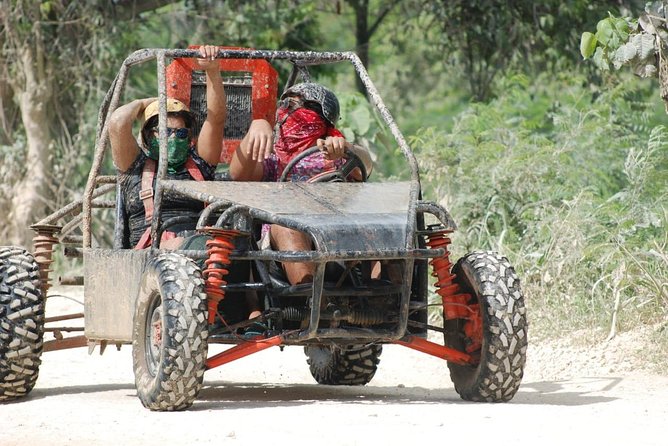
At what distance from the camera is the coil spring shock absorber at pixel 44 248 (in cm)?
749

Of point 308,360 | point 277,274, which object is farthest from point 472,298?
point 308,360

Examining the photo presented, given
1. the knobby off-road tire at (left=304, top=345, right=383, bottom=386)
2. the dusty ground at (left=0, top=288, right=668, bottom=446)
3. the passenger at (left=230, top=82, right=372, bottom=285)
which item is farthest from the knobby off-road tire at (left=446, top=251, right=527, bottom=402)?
the knobby off-road tire at (left=304, top=345, right=383, bottom=386)

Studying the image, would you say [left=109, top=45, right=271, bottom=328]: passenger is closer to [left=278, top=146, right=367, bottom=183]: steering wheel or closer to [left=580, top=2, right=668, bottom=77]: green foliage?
[left=278, top=146, right=367, bottom=183]: steering wheel

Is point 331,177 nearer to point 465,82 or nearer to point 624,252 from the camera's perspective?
point 624,252

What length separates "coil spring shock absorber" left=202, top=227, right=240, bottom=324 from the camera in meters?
5.98

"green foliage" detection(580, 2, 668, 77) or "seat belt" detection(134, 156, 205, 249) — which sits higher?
"green foliage" detection(580, 2, 668, 77)

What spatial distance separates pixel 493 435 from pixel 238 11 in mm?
9144

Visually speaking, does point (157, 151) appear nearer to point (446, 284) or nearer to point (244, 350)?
point (244, 350)

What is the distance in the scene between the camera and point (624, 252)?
832cm

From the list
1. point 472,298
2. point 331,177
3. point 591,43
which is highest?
point 591,43

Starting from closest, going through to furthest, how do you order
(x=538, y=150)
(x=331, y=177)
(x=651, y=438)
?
(x=651, y=438) → (x=331, y=177) → (x=538, y=150)

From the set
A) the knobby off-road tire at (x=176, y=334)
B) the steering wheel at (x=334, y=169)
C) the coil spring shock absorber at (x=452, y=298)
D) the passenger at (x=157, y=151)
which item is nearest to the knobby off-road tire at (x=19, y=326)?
A: the passenger at (x=157, y=151)

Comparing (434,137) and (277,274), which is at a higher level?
(434,137)

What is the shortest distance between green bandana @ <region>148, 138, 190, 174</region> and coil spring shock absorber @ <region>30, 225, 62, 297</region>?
0.90m
